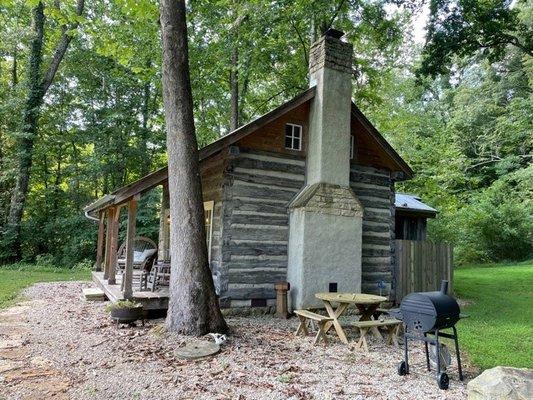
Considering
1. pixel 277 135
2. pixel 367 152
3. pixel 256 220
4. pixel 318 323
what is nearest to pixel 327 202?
pixel 256 220

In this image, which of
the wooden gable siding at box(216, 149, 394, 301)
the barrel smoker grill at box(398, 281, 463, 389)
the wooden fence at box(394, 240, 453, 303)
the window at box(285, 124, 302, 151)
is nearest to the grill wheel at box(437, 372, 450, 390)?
the barrel smoker grill at box(398, 281, 463, 389)

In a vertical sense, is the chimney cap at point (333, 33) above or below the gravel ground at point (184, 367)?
above

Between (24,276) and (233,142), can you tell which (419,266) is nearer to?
(233,142)

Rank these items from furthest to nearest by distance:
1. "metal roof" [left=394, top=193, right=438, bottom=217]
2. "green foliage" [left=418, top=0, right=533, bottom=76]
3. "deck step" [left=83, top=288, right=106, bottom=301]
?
"metal roof" [left=394, top=193, right=438, bottom=217]
"green foliage" [left=418, top=0, right=533, bottom=76]
"deck step" [left=83, top=288, right=106, bottom=301]

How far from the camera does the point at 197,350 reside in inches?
241

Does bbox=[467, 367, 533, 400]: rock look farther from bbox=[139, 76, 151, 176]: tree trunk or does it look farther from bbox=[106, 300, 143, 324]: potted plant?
bbox=[139, 76, 151, 176]: tree trunk

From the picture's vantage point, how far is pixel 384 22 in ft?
49.7

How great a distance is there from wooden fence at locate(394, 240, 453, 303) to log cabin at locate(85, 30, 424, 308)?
5.91ft

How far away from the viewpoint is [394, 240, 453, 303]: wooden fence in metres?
11.9

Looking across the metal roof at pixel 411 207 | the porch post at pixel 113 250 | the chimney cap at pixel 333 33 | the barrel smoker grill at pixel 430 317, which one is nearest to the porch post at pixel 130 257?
the porch post at pixel 113 250

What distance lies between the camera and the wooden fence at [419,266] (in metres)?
11.9

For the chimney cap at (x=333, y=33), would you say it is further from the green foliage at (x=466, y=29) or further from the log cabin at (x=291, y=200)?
the green foliage at (x=466, y=29)

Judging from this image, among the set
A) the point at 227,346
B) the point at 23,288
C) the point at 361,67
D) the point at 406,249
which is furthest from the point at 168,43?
the point at 361,67

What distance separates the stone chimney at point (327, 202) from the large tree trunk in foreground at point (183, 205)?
9.93ft
